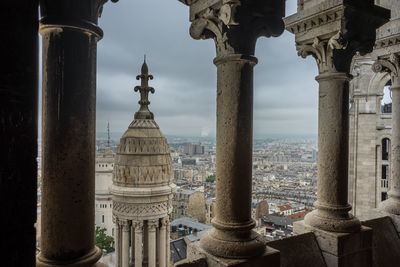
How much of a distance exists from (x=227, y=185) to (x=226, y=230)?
51 centimetres

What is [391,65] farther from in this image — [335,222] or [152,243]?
[152,243]

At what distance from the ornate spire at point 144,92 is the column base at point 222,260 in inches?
150

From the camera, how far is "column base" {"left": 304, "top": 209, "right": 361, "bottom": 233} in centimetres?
444

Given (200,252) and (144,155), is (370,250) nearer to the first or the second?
(200,252)

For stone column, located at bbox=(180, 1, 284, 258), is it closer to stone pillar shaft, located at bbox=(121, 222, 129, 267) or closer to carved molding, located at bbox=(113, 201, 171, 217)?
carved molding, located at bbox=(113, 201, 171, 217)

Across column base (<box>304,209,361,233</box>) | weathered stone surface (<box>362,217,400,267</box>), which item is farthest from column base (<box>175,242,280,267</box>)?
weathered stone surface (<box>362,217,400,267</box>)

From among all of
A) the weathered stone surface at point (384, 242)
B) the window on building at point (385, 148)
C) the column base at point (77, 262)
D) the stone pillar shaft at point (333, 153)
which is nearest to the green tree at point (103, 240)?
the window on building at point (385, 148)

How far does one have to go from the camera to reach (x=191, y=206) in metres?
40.7

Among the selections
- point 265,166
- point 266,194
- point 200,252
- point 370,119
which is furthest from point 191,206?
point 200,252

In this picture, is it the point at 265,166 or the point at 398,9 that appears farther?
the point at 265,166

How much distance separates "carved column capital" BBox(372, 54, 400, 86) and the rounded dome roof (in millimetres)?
4762
